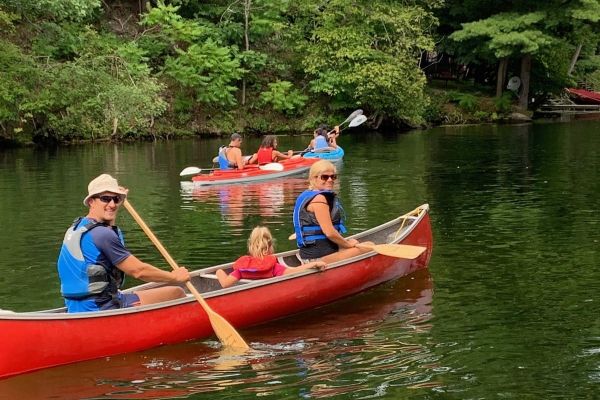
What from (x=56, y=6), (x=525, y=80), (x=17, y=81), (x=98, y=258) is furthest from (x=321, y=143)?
(x=525, y=80)

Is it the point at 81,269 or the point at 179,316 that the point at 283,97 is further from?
the point at 81,269

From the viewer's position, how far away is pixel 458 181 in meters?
19.0

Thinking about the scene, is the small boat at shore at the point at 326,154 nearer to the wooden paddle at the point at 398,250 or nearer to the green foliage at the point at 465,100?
the wooden paddle at the point at 398,250

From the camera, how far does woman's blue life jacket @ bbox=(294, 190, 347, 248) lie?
929 centimetres

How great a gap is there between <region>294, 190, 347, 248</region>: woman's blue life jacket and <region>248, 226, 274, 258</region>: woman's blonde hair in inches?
27.0

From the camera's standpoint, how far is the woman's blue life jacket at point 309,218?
9.29m

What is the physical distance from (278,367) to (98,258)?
5.72 ft

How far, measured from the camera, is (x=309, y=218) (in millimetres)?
9352

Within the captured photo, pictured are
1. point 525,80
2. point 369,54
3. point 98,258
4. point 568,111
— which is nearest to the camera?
point 98,258

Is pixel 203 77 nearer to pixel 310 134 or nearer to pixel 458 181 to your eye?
pixel 310 134

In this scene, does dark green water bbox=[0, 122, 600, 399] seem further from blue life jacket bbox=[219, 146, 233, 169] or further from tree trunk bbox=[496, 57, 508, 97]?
tree trunk bbox=[496, 57, 508, 97]

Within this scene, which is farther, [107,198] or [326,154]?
[326,154]

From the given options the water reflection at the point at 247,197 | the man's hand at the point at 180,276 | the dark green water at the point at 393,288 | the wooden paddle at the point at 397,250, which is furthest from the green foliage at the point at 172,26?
the man's hand at the point at 180,276

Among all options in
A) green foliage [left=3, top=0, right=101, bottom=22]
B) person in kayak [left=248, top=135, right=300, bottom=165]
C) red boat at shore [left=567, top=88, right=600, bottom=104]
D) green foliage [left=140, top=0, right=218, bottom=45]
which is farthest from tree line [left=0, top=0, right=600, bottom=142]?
person in kayak [left=248, top=135, right=300, bottom=165]
